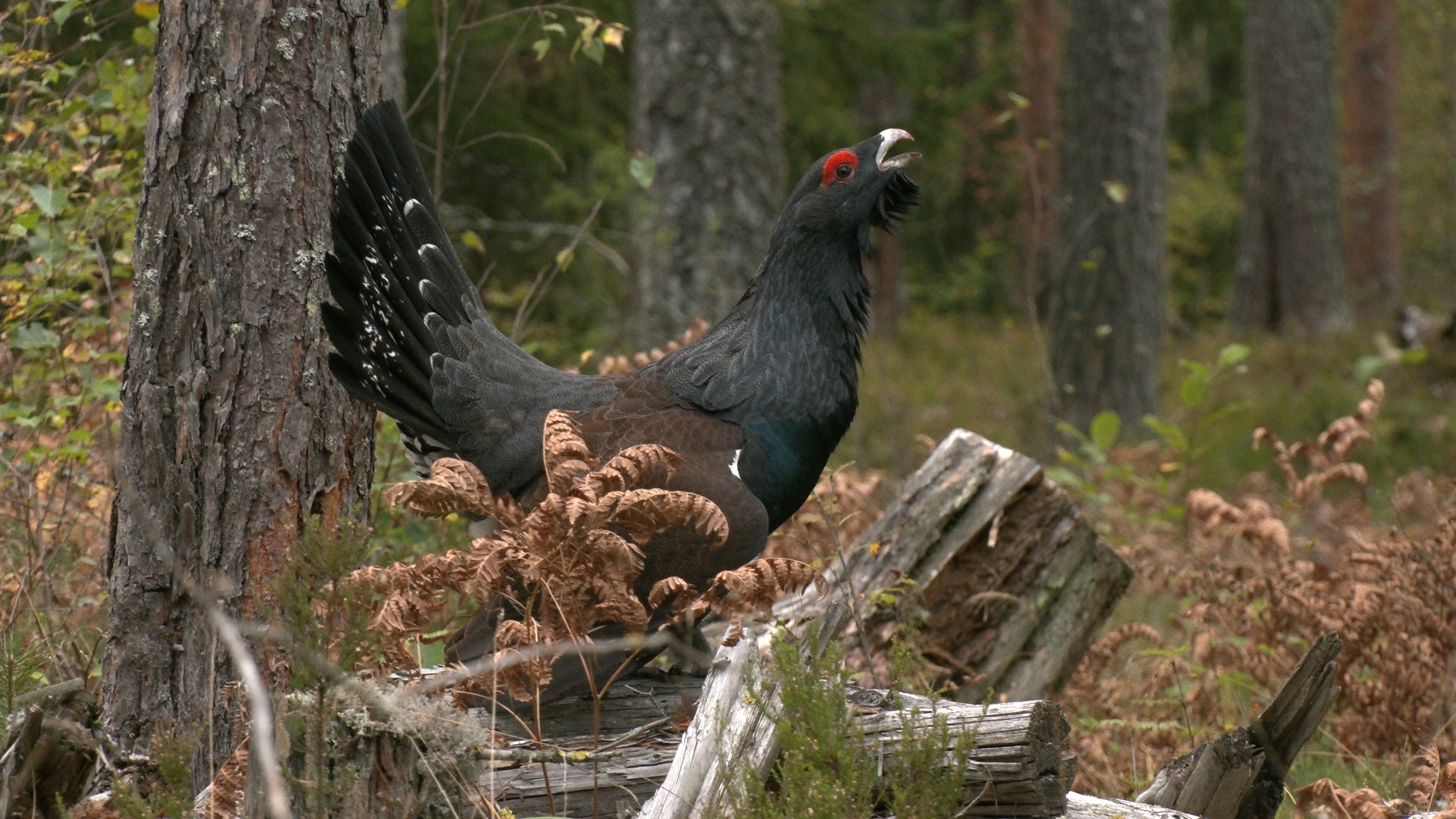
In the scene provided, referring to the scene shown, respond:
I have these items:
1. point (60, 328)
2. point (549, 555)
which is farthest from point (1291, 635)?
point (60, 328)

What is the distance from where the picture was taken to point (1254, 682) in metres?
5.16

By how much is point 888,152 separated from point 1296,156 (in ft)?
41.1

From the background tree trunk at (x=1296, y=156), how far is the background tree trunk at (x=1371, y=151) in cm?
152

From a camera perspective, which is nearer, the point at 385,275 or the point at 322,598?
the point at 322,598

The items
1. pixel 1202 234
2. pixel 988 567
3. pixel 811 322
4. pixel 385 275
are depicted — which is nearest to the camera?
pixel 385 275

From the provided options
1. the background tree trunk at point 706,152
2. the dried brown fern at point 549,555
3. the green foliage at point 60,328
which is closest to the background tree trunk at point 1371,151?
the background tree trunk at point 706,152

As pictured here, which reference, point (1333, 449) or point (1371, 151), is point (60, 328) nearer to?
point (1333, 449)

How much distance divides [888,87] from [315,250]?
65.9ft

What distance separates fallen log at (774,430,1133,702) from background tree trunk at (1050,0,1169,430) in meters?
6.22

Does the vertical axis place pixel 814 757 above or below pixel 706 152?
below

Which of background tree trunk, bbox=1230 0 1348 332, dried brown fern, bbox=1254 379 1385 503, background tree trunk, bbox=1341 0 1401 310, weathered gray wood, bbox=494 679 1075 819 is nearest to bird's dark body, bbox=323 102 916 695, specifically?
weathered gray wood, bbox=494 679 1075 819

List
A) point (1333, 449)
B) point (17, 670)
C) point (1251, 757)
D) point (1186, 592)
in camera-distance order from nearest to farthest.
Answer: point (1251, 757), point (17, 670), point (1333, 449), point (1186, 592)

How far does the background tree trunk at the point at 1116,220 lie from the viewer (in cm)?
1130

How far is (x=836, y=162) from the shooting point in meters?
4.42
